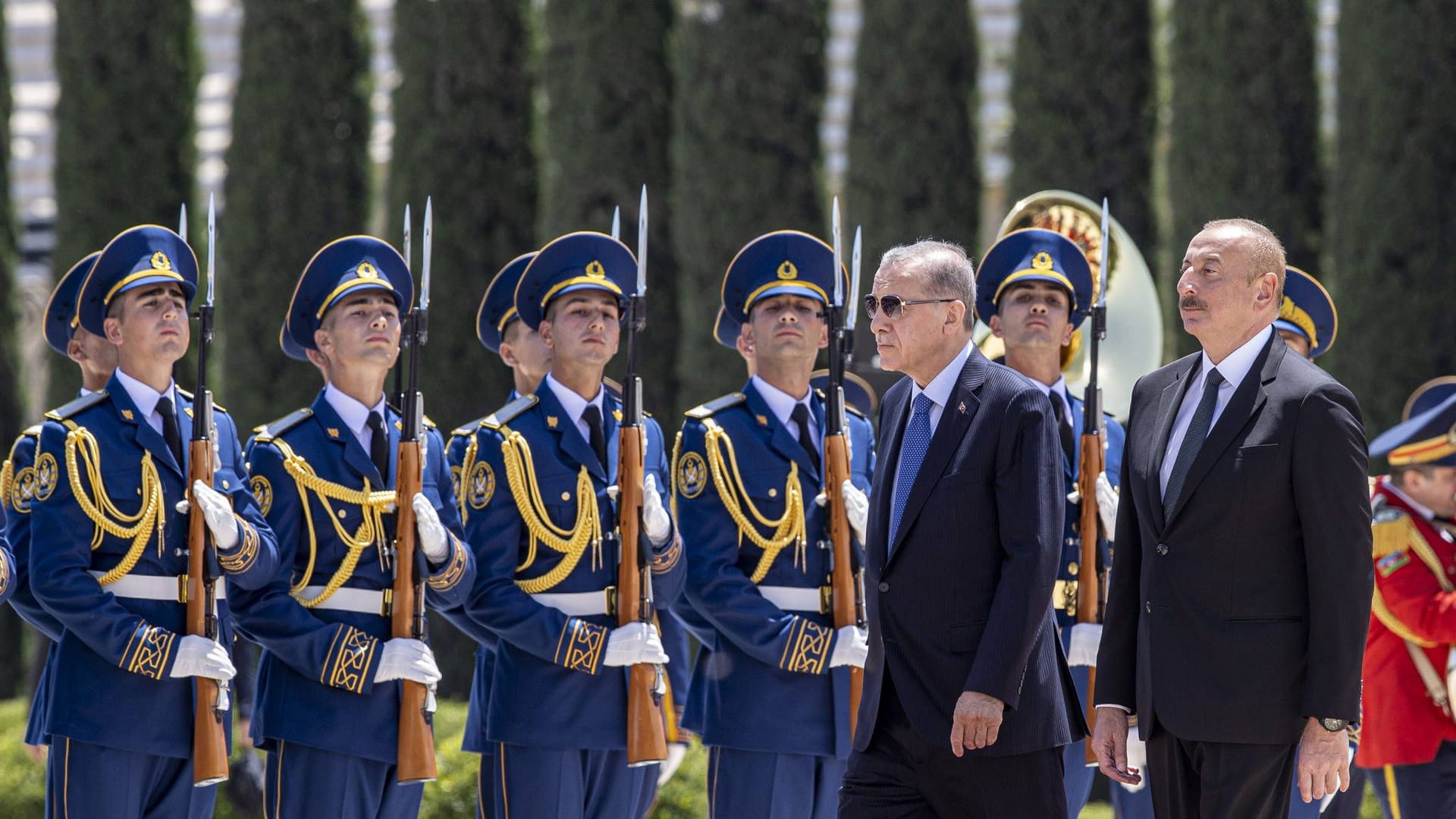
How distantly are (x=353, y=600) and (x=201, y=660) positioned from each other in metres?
0.52

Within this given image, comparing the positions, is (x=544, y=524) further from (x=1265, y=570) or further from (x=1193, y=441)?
(x=1265, y=570)

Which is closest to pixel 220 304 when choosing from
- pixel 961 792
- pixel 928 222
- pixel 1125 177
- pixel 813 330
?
pixel 928 222

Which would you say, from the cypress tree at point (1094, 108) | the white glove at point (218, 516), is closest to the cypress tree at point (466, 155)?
the cypress tree at point (1094, 108)

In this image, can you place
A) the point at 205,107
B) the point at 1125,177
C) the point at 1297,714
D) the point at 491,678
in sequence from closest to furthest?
the point at 1297,714 < the point at 491,678 < the point at 1125,177 < the point at 205,107

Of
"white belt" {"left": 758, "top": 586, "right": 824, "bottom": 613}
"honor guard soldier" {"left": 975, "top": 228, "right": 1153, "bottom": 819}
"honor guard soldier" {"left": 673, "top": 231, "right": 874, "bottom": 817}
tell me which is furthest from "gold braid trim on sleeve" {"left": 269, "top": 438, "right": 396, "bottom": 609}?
"honor guard soldier" {"left": 975, "top": 228, "right": 1153, "bottom": 819}

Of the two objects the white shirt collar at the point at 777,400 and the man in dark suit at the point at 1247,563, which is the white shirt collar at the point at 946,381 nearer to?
the man in dark suit at the point at 1247,563

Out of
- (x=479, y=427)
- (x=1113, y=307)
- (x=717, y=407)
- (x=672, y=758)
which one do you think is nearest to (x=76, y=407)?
(x=479, y=427)

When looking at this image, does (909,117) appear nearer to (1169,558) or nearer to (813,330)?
(813,330)

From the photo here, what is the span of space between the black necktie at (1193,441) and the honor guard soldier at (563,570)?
6.66 ft

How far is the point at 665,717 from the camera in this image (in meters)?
6.47

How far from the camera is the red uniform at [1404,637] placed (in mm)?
6934

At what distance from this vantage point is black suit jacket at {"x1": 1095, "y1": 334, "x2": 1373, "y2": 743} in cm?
444

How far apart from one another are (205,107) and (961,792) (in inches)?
533

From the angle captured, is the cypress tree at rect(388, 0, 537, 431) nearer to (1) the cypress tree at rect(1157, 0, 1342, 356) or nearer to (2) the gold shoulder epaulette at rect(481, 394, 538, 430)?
(1) the cypress tree at rect(1157, 0, 1342, 356)
